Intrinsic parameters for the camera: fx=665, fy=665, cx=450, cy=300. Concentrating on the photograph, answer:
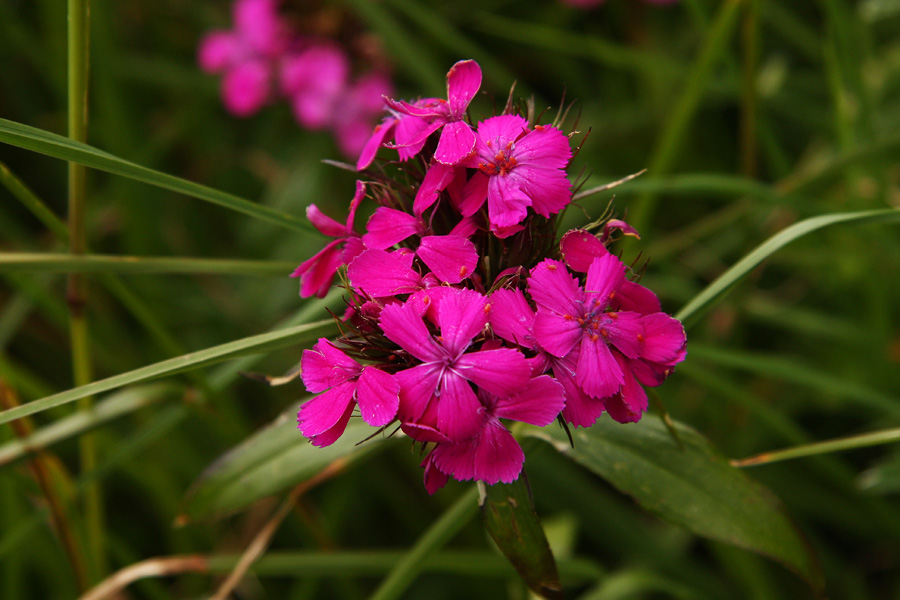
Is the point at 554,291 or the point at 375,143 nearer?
the point at 554,291

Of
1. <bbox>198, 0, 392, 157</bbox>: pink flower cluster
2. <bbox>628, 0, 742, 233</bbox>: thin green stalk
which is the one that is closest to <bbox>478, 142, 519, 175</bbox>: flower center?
<bbox>628, 0, 742, 233</bbox>: thin green stalk

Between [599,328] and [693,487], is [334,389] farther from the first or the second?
[693,487]

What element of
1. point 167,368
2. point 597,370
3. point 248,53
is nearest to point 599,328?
point 597,370

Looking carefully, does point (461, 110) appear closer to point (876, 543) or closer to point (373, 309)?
point (373, 309)

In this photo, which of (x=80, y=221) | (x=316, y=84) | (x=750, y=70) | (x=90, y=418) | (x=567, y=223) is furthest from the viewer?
(x=316, y=84)

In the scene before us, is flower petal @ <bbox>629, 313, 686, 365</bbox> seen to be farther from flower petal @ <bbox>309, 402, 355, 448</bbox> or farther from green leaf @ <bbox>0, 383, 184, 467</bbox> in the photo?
green leaf @ <bbox>0, 383, 184, 467</bbox>

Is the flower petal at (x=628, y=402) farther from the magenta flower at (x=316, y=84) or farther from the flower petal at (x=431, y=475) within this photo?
the magenta flower at (x=316, y=84)

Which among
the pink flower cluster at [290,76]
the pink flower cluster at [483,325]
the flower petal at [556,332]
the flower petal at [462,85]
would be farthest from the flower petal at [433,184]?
the pink flower cluster at [290,76]
